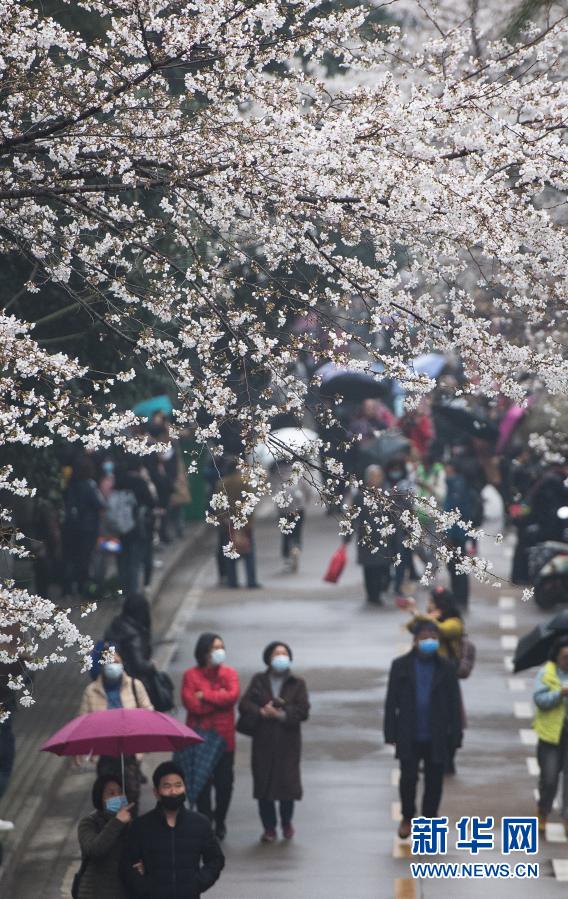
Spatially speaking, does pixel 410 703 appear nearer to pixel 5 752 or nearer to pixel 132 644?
pixel 132 644

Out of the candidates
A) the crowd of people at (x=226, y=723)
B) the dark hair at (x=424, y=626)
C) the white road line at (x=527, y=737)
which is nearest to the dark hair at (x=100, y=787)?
the crowd of people at (x=226, y=723)

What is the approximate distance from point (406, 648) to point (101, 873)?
11.4 meters

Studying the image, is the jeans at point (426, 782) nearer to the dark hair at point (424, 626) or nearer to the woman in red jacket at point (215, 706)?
the dark hair at point (424, 626)

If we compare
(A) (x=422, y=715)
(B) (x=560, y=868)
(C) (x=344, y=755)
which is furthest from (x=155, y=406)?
(B) (x=560, y=868)

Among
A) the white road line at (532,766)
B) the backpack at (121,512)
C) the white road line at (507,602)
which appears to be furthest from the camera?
the white road line at (507,602)

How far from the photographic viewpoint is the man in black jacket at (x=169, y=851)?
9680 millimetres

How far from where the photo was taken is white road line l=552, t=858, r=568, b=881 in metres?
12.9

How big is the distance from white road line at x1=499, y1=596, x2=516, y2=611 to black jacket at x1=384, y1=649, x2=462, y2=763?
10.1 metres

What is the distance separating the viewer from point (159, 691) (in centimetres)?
1478

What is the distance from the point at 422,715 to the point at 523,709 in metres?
4.52

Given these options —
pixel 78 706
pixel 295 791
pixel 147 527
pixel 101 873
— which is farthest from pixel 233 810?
pixel 147 527

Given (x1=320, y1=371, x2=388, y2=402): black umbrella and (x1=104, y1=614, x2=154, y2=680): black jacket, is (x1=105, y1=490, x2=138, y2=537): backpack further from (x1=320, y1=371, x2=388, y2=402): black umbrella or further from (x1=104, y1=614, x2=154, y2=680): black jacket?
(x1=104, y1=614, x2=154, y2=680): black jacket

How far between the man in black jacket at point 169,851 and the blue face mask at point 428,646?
4450mm

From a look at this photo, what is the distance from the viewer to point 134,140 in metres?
9.54
